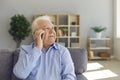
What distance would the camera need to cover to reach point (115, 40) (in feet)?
21.5

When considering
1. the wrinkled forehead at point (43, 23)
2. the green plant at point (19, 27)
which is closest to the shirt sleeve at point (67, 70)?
the wrinkled forehead at point (43, 23)

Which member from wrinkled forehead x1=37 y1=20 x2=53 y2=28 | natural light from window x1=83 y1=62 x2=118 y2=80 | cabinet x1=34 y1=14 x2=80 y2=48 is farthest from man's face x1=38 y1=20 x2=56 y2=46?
cabinet x1=34 y1=14 x2=80 y2=48

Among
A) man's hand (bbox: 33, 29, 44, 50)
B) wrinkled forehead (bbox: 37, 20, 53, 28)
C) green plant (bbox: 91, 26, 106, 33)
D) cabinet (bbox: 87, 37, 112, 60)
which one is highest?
green plant (bbox: 91, 26, 106, 33)

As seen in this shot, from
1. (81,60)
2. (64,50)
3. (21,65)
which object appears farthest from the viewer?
(81,60)

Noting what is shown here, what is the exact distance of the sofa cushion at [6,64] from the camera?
1974 mm

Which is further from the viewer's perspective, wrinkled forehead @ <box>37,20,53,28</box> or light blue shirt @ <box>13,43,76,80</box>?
wrinkled forehead @ <box>37,20,53,28</box>

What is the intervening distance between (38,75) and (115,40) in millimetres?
5102

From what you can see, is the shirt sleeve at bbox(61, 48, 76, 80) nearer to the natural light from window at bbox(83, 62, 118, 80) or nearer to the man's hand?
the man's hand

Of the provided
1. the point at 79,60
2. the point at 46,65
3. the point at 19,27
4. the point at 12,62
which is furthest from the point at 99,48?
the point at 46,65

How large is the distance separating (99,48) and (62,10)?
1.57 m

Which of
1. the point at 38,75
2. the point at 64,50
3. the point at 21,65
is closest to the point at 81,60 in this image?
the point at 64,50

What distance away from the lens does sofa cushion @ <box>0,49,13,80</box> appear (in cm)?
197

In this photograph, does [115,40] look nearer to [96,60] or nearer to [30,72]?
[96,60]

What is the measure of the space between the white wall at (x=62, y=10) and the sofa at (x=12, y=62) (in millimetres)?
4505
